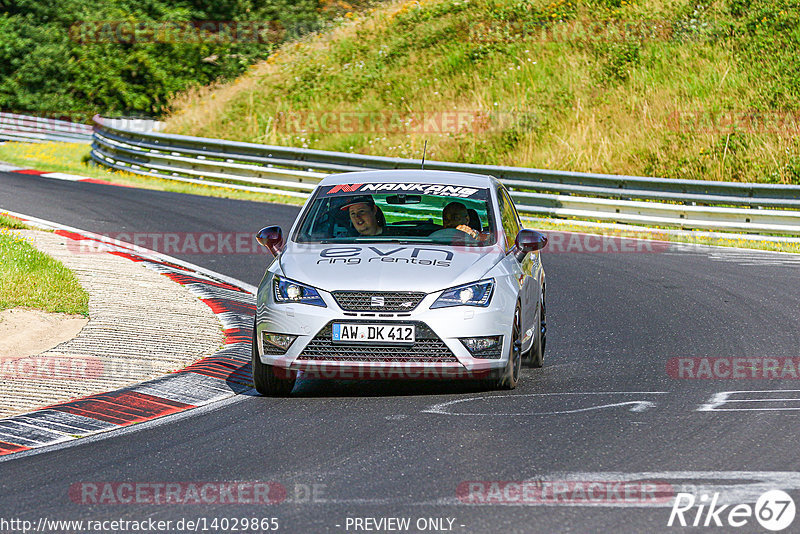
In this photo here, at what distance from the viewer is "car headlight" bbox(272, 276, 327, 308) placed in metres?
8.16

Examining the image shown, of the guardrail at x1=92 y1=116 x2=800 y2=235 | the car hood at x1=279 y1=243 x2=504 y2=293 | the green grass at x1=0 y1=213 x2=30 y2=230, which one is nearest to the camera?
the car hood at x1=279 y1=243 x2=504 y2=293

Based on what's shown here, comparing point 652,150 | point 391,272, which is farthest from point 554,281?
point 652,150

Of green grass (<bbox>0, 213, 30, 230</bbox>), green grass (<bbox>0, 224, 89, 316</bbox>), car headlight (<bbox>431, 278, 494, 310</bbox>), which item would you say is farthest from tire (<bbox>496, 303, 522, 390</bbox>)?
green grass (<bbox>0, 213, 30, 230</bbox>)

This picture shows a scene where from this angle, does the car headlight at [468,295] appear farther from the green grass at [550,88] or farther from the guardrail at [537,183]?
the green grass at [550,88]

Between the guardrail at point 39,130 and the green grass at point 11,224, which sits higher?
the green grass at point 11,224

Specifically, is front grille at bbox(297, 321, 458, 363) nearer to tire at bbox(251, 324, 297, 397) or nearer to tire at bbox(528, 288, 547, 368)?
tire at bbox(251, 324, 297, 397)

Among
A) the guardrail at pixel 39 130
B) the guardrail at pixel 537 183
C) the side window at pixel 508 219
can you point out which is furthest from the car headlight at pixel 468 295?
the guardrail at pixel 39 130

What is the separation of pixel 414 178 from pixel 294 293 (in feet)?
6.35

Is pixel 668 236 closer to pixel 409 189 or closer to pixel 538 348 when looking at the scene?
pixel 538 348

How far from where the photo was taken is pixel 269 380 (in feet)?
27.6

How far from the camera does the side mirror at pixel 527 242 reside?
9.13 meters

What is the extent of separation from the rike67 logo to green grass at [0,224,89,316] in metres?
7.02

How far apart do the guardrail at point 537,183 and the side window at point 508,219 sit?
33.8 ft

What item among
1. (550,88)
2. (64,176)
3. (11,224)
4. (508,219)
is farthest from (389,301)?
(550,88)
